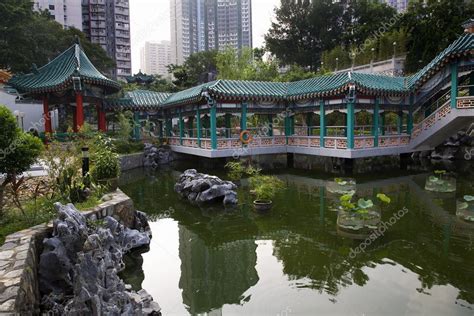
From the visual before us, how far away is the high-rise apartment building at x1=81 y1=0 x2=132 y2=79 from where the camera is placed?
183 feet

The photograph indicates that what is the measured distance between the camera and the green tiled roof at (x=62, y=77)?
639 inches

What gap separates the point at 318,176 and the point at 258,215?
5.86m

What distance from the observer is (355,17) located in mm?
36750

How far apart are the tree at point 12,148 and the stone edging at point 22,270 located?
1.17 metres

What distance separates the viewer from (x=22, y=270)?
3.49m

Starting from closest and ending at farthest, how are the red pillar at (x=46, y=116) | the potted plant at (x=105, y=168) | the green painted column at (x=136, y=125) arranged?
the potted plant at (x=105, y=168) → the red pillar at (x=46, y=116) → the green painted column at (x=136, y=125)

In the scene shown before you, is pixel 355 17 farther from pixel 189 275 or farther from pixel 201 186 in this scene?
pixel 189 275

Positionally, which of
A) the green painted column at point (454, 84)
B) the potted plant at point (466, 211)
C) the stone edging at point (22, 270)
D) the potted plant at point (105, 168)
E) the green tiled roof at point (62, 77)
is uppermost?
the green tiled roof at point (62, 77)

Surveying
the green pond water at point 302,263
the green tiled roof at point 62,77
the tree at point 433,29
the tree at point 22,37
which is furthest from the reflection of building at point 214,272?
the tree at point 22,37

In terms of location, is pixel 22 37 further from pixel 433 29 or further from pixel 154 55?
pixel 154 55

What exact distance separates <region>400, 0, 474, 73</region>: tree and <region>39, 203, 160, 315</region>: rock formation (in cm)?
2627

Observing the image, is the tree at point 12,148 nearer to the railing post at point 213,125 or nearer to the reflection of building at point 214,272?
the reflection of building at point 214,272

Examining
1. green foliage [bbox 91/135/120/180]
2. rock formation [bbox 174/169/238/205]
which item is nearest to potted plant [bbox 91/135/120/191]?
green foliage [bbox 91/135/120/180]

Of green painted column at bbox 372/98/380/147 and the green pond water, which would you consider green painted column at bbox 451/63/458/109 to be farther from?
the green pond water
